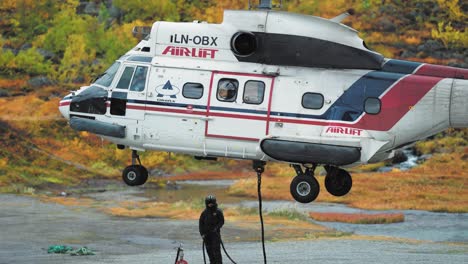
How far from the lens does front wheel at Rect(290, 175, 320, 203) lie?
2548 cm

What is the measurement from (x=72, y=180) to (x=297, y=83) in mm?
33421

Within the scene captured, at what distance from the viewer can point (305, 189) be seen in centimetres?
2553

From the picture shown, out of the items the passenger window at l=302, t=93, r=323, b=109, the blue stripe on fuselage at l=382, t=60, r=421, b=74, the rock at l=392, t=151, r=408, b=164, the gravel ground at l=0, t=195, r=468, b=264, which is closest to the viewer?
the passenger window at l=302, t=93, r=323, b=109

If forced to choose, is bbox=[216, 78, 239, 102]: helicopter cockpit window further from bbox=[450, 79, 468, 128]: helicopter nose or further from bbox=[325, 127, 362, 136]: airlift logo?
bbox=[450, 79, 468, 128]: helicopter nose

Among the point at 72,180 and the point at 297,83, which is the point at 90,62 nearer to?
the point at 72,180

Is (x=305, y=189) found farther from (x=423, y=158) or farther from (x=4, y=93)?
(x=4, y=93)

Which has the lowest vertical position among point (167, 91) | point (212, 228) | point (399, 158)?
point (212, 228)

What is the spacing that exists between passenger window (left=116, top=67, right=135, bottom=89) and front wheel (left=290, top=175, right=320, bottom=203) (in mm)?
4713

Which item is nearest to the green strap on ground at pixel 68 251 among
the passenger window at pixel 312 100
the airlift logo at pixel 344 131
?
the passenger window at pixel 312 100

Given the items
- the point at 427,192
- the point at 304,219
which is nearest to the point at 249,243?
the point at 304,219

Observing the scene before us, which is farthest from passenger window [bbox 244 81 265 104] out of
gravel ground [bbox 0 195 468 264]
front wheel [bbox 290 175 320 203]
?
gravel ground [bbox 0 195 468 264]

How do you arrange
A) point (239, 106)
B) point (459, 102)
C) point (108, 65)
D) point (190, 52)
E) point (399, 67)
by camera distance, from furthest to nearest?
1. point (108, 65)
2. point (190, 52)
3. point (399, 67)
4. point (239, 106)
5. point (459, 102)

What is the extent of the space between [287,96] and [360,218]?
26.5m

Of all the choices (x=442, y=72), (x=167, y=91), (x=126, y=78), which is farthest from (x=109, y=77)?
(x=442, y=72)
